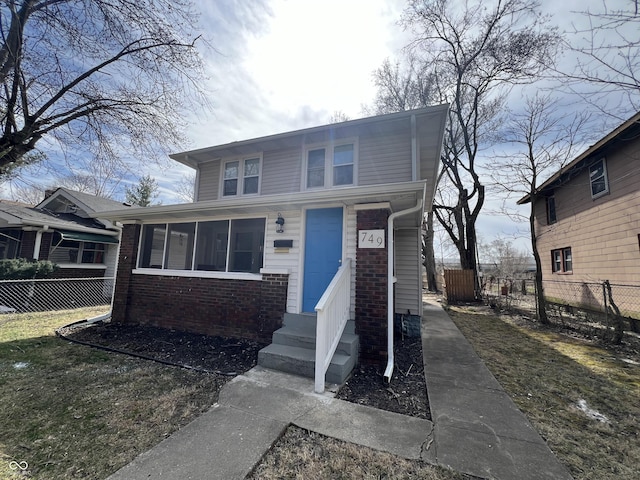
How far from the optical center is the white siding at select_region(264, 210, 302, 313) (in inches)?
201

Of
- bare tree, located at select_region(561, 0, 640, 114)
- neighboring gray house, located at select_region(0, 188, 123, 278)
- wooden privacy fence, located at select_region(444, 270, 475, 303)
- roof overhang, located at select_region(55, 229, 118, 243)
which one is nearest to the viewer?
bare tree, located at select_region(561, 0, 640, 114)

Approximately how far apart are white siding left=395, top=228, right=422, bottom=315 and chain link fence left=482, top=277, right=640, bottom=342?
4.14 m

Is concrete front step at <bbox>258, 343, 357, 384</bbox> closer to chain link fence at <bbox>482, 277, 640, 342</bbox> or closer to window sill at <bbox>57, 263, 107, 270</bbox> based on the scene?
chain link fence at <bbox>482, 277, 640, 342</bbox>

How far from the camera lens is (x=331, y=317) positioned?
12.5 ft

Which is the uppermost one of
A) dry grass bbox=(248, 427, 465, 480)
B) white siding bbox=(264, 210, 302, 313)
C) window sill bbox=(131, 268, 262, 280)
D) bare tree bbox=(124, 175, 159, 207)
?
bare tree bbox=(124, 175, 159, 207)

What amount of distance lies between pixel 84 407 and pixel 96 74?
638 centimetres

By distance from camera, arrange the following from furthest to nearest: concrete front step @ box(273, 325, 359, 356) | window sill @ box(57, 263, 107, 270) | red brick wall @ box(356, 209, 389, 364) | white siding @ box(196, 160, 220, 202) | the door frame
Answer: window sill @ box(57, 263, 107, 270) → white siding @ box(196, 160, 220, 202) → the door frame → red brick wall @ box(356, 209, 389, 364) → concrete front step @ box(273, 325, 359, 356)

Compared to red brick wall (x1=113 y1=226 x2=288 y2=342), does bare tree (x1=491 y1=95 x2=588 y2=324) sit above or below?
above

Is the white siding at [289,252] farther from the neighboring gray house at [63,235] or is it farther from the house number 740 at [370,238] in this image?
the neighboring gray house at [63,235]

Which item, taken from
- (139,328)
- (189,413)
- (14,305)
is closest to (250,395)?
(189,413)

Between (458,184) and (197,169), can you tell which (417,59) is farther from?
(197,169)

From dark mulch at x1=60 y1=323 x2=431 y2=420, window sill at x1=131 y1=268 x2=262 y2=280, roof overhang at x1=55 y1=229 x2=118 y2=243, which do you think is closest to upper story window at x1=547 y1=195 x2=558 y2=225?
dark mulch at x1=60 y1=323 x2=431 y2=420

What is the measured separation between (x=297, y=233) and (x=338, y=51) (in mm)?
4252

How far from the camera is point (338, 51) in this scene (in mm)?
5938
